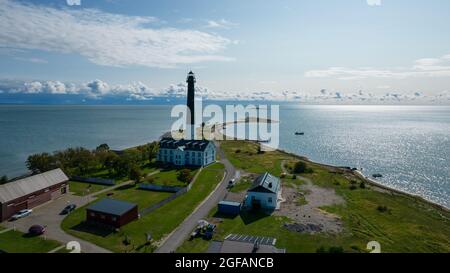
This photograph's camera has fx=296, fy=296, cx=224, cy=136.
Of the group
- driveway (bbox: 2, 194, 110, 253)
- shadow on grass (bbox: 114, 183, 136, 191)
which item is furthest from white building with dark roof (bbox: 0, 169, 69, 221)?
shadow on grass (bbox: 114, 183, 136, 191)

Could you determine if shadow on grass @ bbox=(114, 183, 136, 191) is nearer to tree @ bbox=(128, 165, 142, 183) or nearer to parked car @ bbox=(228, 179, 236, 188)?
tree @ bbox=(128, 165, 142, 183)

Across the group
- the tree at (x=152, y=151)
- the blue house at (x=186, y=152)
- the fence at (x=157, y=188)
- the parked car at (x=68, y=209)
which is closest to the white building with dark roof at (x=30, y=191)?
the parked car at (x=68, y=209)

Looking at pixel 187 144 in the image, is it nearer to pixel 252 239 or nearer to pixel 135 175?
pixel 135 175

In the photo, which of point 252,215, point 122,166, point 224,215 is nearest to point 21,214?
point 122,166

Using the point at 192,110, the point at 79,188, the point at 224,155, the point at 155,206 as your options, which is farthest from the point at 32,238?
the point at 192,110

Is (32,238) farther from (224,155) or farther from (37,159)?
(224,155)

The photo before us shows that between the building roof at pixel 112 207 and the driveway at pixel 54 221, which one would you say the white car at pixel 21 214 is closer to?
the driveway at pixel 54 221
